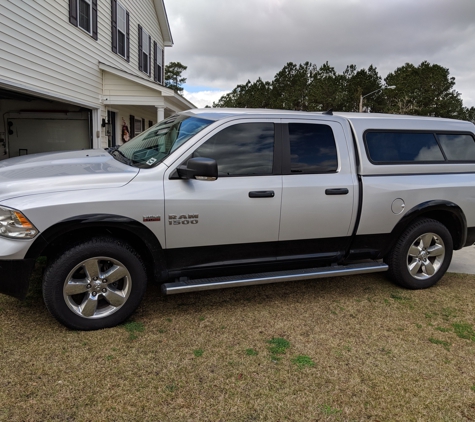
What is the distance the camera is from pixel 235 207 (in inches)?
139

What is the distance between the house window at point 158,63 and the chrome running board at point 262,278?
1638 cm

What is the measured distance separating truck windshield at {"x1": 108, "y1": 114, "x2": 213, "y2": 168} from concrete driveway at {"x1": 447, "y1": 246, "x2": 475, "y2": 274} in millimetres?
4020

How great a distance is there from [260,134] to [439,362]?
2442 mm

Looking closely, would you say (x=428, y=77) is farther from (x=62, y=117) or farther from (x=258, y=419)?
(x=258, y=419)

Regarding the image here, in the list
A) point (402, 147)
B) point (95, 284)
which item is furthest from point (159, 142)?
point (402, 147)

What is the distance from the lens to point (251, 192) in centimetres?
359

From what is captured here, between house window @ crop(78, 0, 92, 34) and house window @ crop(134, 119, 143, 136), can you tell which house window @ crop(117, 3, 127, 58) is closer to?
house window @ crop(78, 0, 92, 34)

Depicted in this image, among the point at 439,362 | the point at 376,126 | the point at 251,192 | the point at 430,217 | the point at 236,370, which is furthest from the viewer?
the point at 430,217

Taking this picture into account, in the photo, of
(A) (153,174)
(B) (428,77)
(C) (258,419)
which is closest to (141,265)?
(A) (153,174)

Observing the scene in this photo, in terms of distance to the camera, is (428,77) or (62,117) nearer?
(62,117)

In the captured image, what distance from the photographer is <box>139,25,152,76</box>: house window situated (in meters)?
15.8

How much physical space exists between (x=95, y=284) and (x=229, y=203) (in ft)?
4.28

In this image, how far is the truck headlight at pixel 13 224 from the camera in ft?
9.61

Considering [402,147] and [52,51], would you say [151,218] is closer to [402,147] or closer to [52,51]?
[402,147]
